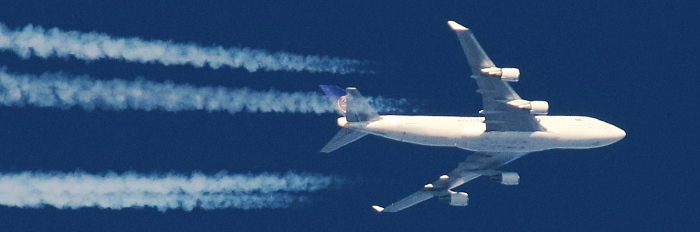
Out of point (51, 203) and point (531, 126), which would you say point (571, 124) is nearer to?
point (531, 126)

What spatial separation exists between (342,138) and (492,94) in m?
7.74

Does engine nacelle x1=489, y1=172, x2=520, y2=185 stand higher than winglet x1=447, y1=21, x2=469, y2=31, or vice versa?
winglet x1=447, y1=21, x2=469, y2=31

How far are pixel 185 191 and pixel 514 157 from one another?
60.5ft

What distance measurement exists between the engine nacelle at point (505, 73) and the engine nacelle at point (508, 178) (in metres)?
8.62

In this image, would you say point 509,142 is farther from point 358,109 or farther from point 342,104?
point 342,104

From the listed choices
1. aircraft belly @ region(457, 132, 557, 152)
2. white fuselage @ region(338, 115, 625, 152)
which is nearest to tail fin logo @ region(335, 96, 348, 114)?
white fuselage @ region(338, 115, 625, 152)

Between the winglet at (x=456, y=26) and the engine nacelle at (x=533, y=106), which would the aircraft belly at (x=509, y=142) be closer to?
Result: the engine nacelle at (x=533, y=106)

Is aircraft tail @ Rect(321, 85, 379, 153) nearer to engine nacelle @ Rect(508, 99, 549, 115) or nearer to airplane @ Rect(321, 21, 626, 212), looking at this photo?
airplane @ Rect(321, 21, 626, 212)

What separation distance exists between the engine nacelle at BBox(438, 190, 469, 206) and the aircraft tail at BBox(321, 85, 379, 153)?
843 centimetres

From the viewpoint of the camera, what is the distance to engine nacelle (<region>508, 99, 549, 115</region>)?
7431 centimetres

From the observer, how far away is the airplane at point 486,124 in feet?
241

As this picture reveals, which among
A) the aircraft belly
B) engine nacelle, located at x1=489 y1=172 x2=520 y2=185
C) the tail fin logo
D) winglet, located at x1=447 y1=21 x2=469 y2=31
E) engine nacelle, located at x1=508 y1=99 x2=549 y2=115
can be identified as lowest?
engine nacelle, located at x1=489 y1=172 x2=520 y2=185

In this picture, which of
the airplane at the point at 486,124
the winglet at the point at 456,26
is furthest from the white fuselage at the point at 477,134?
the winglet at the point at 456,26

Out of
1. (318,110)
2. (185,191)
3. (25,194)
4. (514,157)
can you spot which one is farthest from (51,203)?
(514,157)
